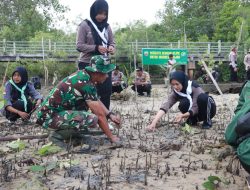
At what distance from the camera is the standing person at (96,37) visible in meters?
4.40

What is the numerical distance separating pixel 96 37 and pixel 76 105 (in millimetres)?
969

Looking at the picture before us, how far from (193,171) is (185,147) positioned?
32.5 inches

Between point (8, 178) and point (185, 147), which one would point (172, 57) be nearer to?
point (185, 147)

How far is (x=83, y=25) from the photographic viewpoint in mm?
4477

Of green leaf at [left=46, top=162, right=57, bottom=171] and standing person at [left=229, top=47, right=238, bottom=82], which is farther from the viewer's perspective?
standing person at [left=229, top=47, right=238, bottom=82]

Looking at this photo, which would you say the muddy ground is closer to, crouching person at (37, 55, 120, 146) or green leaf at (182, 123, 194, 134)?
green leaf at (182, 123, 194, 134)

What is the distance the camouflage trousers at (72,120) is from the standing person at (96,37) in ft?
2.60

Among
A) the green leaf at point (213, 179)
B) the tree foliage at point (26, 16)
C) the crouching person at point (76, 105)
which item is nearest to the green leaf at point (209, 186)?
the green leaf at point (213, 179)

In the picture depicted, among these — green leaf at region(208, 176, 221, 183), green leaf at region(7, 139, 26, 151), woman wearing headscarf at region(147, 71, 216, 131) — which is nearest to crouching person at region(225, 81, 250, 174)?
green leaf at region(208, 176, 221, 183)

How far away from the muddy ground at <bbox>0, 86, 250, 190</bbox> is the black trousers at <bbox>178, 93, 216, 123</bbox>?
491 millimetres

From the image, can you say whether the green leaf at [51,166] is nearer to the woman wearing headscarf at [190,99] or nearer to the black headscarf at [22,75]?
the woman wearing headscarf at [190,99]

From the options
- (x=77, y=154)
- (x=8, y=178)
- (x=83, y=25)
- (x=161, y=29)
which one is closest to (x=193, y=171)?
(x=77, y=154)

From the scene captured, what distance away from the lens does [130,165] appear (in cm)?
316

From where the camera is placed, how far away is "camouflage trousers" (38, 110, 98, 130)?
12.5 feet
